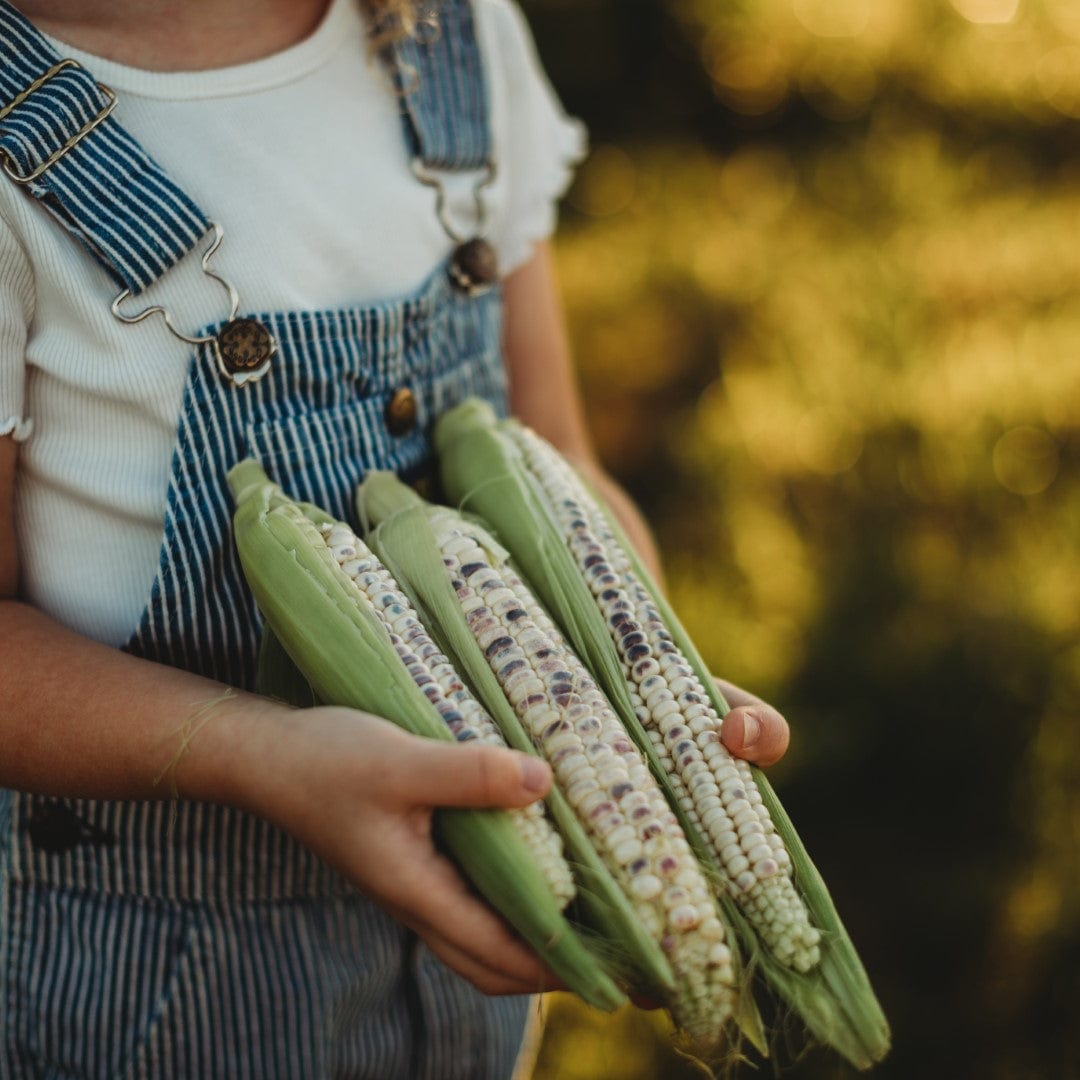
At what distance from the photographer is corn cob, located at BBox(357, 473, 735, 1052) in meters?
0.63

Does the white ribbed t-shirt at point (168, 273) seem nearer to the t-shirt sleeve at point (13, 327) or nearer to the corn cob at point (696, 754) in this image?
the t-shirt sleeve at point (13, 327)

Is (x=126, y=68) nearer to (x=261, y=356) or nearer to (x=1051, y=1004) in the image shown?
(x=261, y=356)

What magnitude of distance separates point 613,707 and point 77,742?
1.26 ft

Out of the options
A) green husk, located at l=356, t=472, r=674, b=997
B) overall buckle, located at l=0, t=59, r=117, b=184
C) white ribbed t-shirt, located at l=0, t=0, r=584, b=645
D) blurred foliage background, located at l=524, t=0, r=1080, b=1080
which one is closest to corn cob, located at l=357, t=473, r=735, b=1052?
green husk, located at l=356, t=472, r=674, b=997

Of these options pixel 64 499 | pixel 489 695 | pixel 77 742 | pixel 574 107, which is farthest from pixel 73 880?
pixel 574 107

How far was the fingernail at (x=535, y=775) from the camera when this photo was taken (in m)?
0.60

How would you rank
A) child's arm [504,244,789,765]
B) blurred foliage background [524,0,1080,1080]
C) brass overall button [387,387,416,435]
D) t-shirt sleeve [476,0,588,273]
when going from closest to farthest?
brass overall button [387,387,416,435], t-shirt sleeve [476,0,588,273], child's arm [504,244,789,765], blurred foliage background [524,0,1080,1080]

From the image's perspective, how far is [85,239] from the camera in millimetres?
707

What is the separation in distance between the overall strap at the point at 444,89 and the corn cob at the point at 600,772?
0.38m

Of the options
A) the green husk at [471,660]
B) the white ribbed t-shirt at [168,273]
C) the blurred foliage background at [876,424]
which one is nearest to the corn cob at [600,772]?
the green husk at [471,660]

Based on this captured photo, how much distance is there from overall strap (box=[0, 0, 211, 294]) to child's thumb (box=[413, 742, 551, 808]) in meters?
0.41

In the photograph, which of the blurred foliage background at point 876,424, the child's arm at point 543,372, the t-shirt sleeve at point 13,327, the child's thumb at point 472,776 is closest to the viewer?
the child's thumb at point 472,776

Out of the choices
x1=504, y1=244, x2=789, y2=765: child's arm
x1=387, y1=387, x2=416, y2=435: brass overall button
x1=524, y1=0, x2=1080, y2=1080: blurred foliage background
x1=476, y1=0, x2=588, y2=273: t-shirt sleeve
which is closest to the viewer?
x1=387, y1=387, x2=416, y2=435: brass overall button

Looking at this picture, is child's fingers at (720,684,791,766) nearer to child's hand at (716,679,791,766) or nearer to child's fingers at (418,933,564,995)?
child's hand at (716,679,791,766)
